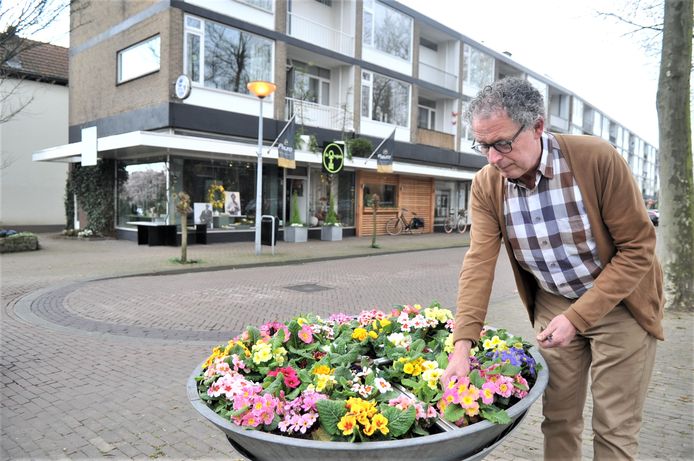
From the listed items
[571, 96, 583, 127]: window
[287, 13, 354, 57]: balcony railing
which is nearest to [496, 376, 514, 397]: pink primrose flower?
[287, 13, 354, 57]: balcony railing

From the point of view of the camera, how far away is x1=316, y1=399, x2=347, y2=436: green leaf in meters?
1.40

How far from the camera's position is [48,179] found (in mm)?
21453

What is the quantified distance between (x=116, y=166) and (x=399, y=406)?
59.1ft

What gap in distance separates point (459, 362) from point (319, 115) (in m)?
17.8

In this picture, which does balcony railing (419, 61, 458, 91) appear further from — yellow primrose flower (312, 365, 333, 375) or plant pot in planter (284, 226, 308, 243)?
yellow primrose flower (312, 365, 333, 375)

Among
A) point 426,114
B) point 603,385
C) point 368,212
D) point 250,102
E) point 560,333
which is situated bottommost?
point 603,385

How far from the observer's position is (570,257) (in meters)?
1.83

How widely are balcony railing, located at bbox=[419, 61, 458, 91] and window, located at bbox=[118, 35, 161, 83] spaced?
13.2 metres

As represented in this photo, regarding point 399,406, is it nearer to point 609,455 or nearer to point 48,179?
point 609,455

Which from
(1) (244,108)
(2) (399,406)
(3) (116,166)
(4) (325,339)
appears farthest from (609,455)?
(3) (116,166)

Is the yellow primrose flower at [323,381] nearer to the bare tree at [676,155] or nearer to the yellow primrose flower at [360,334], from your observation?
the yellow primrose flower at [360,334]

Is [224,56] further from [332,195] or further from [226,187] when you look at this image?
[332,195]

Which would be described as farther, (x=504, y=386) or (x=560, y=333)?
(x=560, y=333)

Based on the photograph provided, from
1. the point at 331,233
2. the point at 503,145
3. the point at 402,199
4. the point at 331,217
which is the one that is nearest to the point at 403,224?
the point at 402,199
